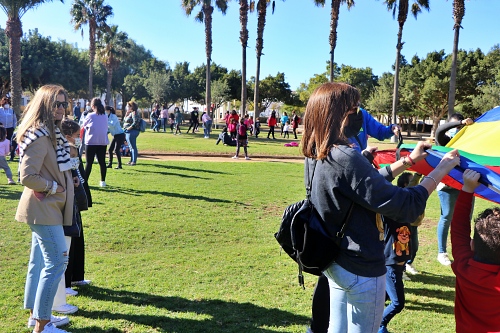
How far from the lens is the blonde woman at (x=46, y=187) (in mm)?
3348

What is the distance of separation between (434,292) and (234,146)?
54.3 ft

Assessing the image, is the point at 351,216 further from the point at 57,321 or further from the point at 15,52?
the point at 15,52

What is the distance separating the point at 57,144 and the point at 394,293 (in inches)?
122

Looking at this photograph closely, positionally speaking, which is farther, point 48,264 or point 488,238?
point 48,264

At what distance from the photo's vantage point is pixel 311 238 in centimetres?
229

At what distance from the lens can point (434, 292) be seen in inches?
194

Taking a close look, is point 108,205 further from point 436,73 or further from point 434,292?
point 436,73

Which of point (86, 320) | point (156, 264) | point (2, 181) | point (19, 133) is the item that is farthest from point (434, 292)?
point (2, 181)

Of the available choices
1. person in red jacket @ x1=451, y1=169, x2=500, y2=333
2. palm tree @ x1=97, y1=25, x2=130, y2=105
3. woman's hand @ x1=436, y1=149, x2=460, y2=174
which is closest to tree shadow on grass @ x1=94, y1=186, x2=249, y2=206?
person in red jacket @ x1=451, y1=169, x2=500, y2=333

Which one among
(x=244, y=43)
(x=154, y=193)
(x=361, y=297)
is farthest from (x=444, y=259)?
(x=244, y=43)

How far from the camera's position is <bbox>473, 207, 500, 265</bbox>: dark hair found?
8.27ft

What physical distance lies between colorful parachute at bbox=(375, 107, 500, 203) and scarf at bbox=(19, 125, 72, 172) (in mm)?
2651

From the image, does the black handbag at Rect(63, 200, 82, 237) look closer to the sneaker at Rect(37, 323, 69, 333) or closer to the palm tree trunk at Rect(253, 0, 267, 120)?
the sneaker at Rect(37, 323, 69, 333)

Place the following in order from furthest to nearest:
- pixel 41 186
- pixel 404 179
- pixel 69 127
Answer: pixel 69 127 < pixel 404 179 < pixel 41 186
